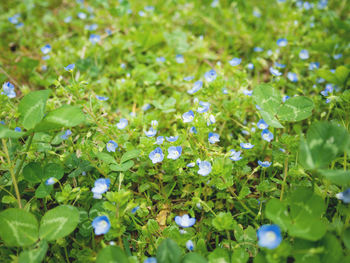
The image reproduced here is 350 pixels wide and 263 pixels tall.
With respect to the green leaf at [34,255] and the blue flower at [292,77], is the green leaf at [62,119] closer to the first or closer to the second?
the green leaf at [34,255]

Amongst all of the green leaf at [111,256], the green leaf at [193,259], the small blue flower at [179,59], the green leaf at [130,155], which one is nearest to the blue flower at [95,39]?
the small blue flower at [179,59]

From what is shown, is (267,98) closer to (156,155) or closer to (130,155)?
(156,155)

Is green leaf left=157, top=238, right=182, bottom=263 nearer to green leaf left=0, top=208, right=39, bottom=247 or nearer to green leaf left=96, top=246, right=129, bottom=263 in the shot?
green leaf left=96, top=246, right=129, bottom=263

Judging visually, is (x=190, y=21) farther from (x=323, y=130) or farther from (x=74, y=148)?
(x=323, y=130)

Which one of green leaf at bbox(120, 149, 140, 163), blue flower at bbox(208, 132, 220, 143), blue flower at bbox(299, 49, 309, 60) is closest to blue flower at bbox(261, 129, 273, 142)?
blue flower at bbox(208, 132, 220, 143)

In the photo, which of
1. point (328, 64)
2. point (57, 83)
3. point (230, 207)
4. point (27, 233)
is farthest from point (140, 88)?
point (328, 64)

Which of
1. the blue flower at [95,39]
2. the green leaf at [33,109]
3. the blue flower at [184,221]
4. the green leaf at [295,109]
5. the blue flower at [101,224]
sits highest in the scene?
the green leaf at [33,109]

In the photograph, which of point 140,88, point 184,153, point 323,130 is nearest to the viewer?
point 323,130

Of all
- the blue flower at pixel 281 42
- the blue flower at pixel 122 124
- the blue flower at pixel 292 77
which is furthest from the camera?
the blue flower at pixel 281 42
